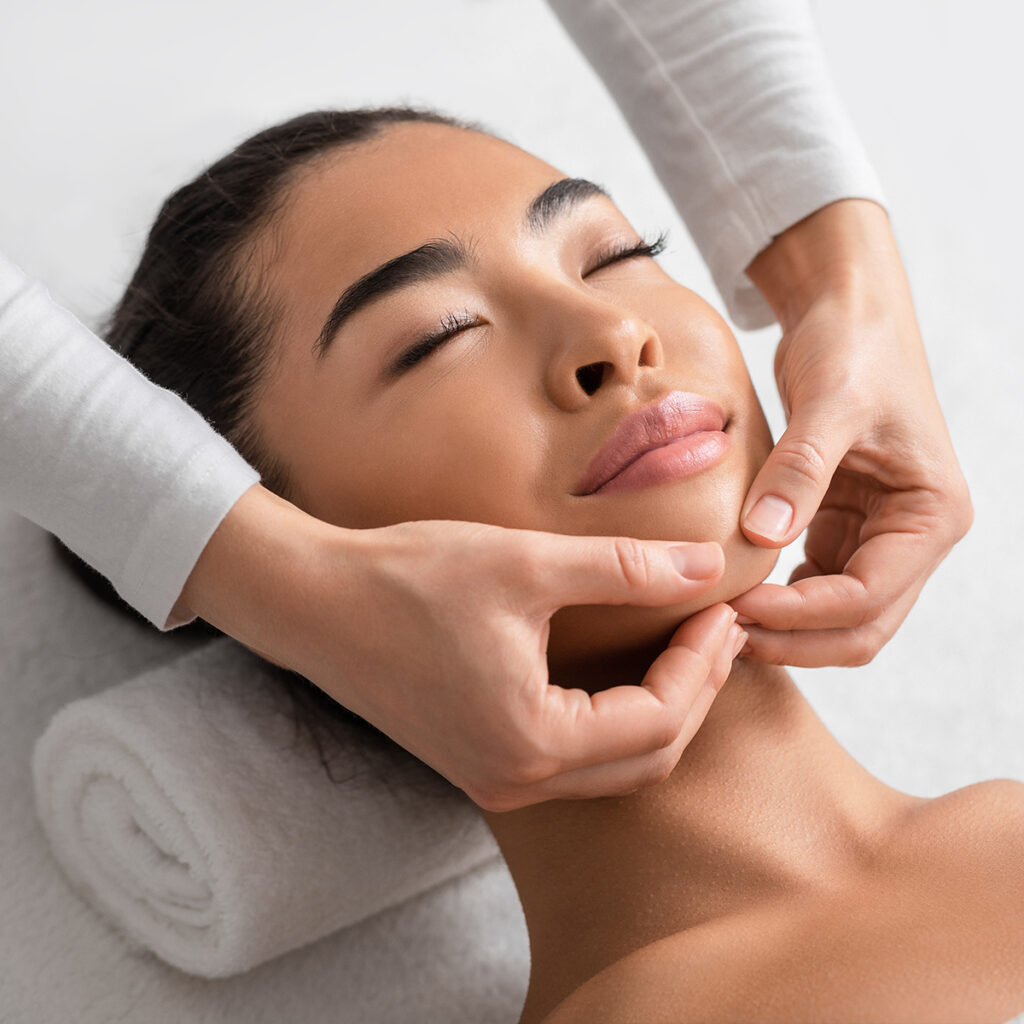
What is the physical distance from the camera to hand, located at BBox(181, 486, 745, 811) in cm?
77

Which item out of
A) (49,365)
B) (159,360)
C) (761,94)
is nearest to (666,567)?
(49,365)

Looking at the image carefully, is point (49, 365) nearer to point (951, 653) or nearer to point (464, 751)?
point (464, 751)

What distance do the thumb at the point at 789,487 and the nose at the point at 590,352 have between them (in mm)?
134

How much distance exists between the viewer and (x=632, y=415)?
0.92 metres

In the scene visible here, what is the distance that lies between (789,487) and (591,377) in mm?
180

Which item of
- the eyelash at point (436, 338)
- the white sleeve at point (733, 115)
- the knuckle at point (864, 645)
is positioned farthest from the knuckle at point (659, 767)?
the white sleeve at point (733, 115)

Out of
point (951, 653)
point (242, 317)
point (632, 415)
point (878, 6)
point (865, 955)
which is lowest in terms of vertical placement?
point (951, 653)

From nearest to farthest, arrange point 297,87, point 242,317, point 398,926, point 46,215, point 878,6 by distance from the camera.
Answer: point 242,317, point 398,926, point 46,215, point 297,87, point 878,6

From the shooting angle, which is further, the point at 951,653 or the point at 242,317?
the point at 951,653

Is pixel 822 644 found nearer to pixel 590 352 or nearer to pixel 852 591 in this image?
pixel 852 591

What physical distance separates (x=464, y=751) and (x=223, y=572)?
0.21m

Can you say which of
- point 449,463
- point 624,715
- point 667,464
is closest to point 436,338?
point 449,463

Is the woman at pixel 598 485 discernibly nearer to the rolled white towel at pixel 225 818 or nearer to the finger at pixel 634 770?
the finger at pixel 634 770

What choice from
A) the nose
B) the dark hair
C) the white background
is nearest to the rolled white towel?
the dark hair
